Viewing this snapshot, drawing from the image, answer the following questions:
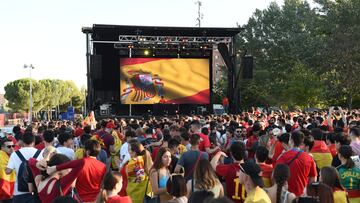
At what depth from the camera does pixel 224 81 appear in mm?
44406

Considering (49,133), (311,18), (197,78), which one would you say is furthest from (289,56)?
(49,133)

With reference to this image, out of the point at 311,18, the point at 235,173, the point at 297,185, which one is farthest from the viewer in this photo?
the point at 311,18

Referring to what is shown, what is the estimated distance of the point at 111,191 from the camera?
14.2 ft

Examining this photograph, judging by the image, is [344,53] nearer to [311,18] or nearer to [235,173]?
[311,18]

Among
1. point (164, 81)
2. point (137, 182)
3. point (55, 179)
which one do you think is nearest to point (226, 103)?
point (164, 81)

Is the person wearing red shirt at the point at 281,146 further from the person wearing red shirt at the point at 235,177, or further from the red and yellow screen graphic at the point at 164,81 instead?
the red and yellow screen graphic at the point at 164,81

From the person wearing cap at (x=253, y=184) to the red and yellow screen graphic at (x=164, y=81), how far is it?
23.9m

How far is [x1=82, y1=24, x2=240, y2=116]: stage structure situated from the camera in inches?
1033

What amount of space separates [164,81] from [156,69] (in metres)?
0.93

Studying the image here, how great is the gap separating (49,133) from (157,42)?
64.4 ft

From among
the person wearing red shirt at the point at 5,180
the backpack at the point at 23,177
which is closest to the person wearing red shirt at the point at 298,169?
the backpack at the point at 23,177

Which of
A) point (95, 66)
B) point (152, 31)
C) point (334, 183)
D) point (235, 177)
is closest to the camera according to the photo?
point (334, 183)

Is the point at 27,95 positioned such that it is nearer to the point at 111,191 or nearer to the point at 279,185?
the point at 111,191

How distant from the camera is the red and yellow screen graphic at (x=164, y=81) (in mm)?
27891
